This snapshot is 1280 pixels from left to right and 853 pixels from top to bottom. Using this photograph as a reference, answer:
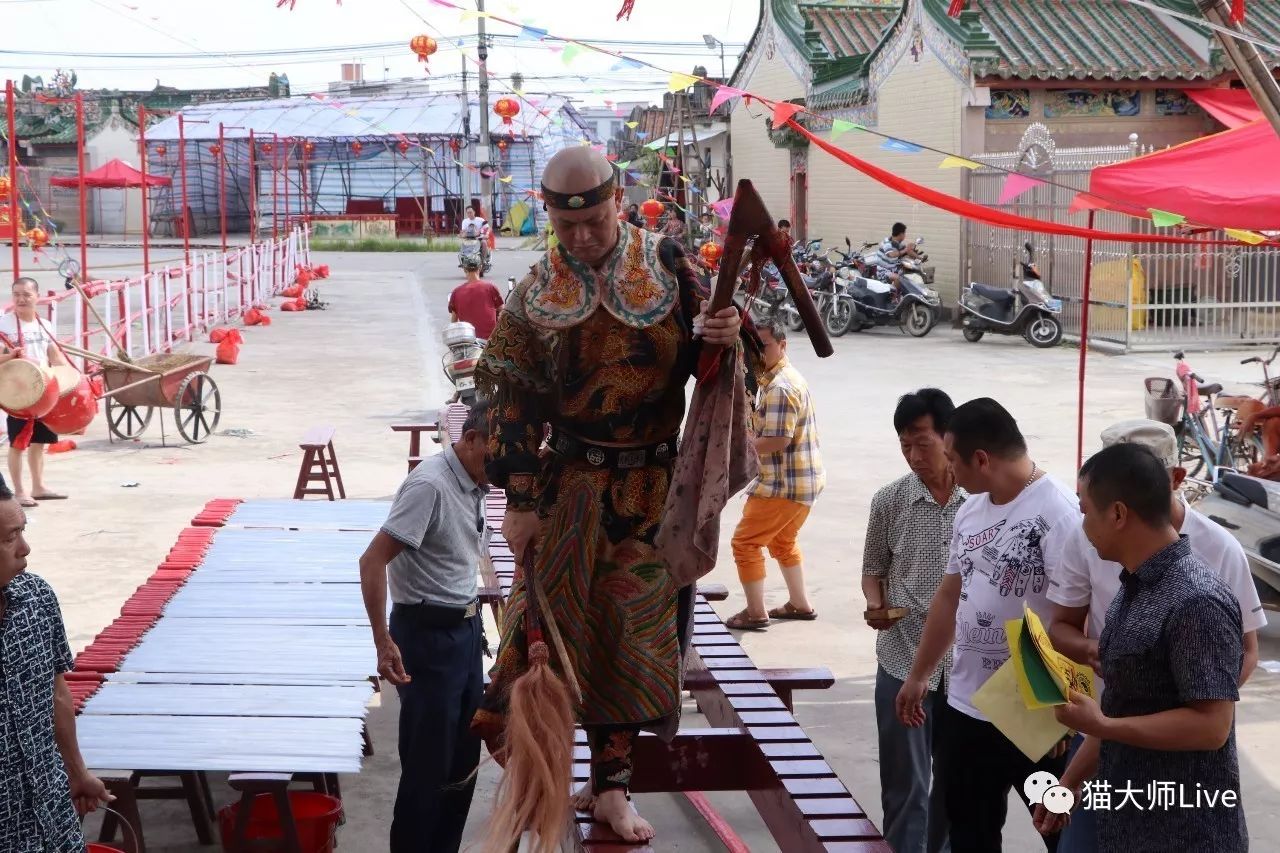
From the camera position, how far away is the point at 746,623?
7047mm

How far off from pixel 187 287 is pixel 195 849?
15.1 m

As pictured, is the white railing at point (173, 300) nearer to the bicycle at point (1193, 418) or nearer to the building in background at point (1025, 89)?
the building in background at point (1025, 89)

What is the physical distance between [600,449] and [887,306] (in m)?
16.6

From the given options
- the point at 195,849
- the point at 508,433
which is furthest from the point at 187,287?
the point at 508,433

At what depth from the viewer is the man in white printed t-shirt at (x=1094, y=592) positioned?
3227 millimetres

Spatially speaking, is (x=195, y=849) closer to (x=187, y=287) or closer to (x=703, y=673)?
(x=703, y=673)

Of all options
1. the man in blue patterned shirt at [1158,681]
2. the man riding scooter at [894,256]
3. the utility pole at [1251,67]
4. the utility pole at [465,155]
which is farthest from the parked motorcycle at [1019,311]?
the utility pole at [465,155]

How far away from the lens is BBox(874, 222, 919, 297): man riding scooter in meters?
19.9

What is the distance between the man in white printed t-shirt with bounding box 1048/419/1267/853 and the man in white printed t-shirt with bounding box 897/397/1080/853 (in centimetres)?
7

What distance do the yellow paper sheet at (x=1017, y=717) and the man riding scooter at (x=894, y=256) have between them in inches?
669

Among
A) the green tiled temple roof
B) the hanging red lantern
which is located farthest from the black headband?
the green tiled temple roof

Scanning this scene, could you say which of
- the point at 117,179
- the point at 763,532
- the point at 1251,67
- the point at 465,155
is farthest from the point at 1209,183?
the point at 465,155

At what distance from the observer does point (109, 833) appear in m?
4.50

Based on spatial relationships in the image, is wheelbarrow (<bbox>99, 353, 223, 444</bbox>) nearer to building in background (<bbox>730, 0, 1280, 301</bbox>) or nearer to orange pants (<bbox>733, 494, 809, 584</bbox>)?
orange pants (<bbox>733, 494, 809, 584</bbox>)
